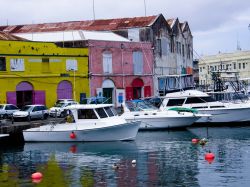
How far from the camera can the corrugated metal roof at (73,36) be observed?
187ft

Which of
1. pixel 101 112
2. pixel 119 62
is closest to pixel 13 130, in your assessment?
pixel 101 112

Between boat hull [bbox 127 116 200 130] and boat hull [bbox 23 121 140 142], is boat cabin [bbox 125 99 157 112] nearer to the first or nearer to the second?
boat hull [bbox 127 116 200 130]

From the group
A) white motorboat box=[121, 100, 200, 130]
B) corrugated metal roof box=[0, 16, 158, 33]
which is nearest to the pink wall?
corrugated metal roof box=[0, 16, 158, 33]

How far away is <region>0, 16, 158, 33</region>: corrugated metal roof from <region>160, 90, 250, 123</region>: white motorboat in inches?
707

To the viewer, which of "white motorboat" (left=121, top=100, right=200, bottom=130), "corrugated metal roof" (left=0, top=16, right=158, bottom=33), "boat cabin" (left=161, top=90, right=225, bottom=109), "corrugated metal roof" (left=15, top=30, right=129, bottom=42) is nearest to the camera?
"white motorboat" (left=121, top=100, right=200, bottom=130)

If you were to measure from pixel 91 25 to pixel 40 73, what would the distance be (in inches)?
651

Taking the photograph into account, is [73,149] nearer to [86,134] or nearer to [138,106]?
[86,134]

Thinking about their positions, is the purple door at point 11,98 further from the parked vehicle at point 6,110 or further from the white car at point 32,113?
the white car at point 32,113

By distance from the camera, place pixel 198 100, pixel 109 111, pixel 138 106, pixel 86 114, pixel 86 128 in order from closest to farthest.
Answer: pixel 86 128 → pixel 86 114 → pixel 109 111 → pixel 138 106 → pixel 198 100

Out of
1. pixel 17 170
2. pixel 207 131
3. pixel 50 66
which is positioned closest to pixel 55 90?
pixel 50 66

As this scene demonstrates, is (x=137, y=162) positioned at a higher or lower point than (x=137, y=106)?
lower

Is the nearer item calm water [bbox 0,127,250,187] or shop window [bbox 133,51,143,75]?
calm water [bbox 0,127,250,187]

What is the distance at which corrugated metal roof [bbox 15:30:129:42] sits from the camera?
187ft

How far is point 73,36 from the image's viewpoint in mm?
57031
